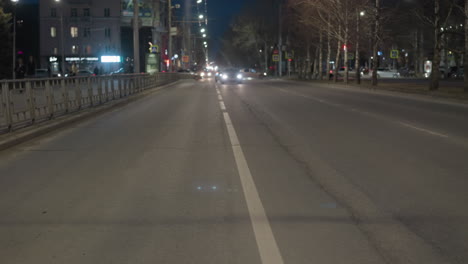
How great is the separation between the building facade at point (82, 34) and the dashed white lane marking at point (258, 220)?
79283mm

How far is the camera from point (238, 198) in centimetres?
770

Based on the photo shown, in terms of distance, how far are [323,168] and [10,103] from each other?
813 cm

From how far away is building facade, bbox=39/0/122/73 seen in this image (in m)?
87.3

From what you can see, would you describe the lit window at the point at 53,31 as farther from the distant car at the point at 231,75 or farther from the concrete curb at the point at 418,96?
the concrete curb at the point at 418,96

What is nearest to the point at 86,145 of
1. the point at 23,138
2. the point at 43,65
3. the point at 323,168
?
the point at 23,138

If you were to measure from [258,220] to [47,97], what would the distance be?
39.2 feet

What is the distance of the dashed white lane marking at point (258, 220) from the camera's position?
214 inches

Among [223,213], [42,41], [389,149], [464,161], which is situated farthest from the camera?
[42,41]

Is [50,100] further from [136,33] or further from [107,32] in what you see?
[107,32]

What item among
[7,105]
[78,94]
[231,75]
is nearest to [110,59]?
[231,75]

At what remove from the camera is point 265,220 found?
6.60 metres

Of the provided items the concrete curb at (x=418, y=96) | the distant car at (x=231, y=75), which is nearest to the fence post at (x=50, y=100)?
the concrete curb at (x=418, y=96)

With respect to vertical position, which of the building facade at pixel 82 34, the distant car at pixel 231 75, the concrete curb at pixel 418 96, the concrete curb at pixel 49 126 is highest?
the building facade at pixel 82 34

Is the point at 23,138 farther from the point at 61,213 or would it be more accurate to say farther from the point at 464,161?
the point at 464,161
